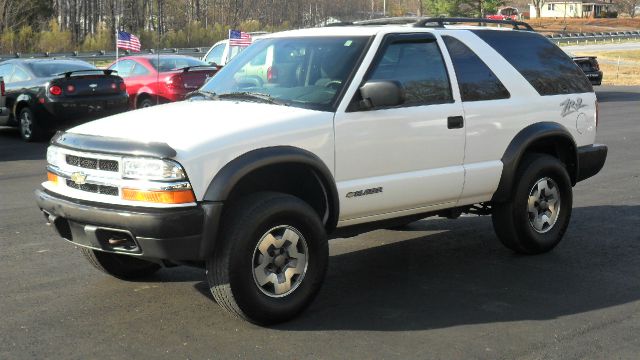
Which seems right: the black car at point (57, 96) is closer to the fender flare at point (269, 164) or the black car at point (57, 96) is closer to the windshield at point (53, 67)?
the windshield at point (53, 67)

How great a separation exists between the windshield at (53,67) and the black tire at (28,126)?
778mm

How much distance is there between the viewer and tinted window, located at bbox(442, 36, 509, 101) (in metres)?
6.55

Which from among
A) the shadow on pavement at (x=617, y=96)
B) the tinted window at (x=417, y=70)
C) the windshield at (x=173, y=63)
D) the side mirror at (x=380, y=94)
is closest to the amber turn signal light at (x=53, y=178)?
the side mirror at (x=380, y=94)

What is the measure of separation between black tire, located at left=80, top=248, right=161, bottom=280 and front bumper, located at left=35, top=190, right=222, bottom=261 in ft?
3.11

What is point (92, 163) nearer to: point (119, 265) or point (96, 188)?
point (96, 188)

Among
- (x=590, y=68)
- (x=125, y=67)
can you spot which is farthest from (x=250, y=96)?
(x=590, y=68)

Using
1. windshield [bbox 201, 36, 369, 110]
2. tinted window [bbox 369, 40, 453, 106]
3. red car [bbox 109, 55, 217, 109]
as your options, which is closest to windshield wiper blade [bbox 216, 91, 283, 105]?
windshield [bbox 201, 36, 369, 110]

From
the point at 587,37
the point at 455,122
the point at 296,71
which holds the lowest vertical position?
the point at 455,122

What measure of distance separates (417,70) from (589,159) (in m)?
2.16

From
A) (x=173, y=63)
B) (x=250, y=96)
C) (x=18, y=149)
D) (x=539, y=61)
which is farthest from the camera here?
(x=173, y=63)

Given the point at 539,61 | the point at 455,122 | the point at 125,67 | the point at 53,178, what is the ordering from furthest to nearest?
the point at 125,67, the point at 539,61, the point at 455,122, the point at 53,178

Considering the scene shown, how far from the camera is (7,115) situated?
631 inches

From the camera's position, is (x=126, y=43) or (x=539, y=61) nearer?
(x=539, y=61)

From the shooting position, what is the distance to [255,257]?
5.25 m
